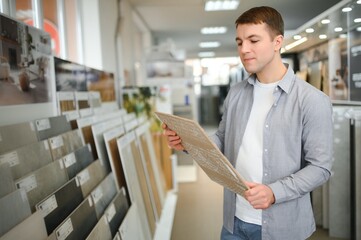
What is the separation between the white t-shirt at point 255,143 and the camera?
4.29 ft

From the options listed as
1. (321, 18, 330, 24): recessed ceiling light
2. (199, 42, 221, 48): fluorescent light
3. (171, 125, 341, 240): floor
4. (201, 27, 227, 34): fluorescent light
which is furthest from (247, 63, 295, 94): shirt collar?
(199, 42, 221, 48): fluorescent light

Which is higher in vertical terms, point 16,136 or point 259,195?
point 16,136

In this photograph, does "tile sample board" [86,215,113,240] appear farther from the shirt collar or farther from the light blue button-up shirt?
the shirt collar

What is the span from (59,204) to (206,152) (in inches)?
30.0

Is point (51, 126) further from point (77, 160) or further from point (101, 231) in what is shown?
point (101, 231)

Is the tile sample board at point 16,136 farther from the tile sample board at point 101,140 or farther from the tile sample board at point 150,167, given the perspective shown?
the tile sample board at point 150,167

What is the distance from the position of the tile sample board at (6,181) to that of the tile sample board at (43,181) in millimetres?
58

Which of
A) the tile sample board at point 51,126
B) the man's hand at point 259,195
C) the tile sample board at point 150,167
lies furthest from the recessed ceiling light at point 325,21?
the tile sample board at point 150,167

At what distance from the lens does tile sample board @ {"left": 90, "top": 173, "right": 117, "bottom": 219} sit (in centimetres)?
180

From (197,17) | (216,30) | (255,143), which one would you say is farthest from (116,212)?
(197,17)

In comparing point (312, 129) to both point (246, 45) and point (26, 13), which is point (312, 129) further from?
point (26, 13)

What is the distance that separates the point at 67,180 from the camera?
68.1 inches

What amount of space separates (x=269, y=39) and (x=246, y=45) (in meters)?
0.08

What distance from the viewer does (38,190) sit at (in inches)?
56.5
